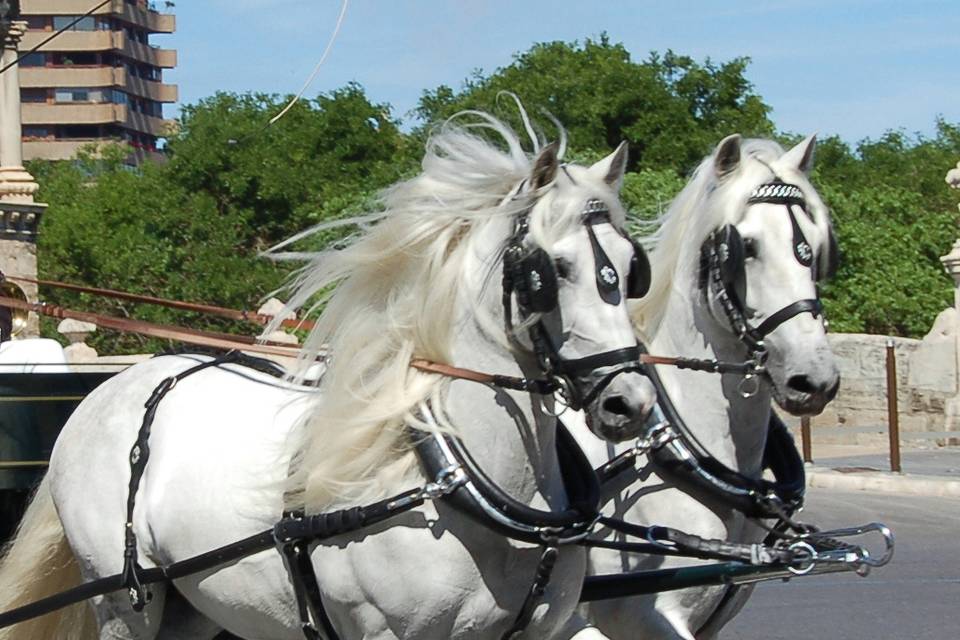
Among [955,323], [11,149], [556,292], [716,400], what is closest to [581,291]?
[556,292]

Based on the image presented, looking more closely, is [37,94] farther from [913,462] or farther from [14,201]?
[913,462]

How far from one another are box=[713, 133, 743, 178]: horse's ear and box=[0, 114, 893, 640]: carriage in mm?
14

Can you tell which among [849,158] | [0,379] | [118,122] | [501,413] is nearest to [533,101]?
[849,158]

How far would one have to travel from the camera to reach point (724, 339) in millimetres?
5832

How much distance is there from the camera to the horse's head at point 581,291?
436 centimetres

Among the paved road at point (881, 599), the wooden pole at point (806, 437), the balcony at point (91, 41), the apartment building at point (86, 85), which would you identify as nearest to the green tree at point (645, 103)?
the wooden pole at point (806, 437)

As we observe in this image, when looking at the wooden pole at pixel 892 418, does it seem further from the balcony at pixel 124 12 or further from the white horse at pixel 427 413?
the balcony at pixel 124 12

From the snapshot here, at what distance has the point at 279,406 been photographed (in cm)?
524

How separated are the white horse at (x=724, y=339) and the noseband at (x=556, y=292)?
103 cm

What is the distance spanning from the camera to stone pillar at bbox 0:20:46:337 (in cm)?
2639

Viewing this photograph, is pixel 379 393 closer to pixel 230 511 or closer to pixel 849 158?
pixel 230 511

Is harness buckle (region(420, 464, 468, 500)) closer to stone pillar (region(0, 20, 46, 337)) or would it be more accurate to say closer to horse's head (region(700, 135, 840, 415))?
horse's head (region(700, 135, 840, 415))

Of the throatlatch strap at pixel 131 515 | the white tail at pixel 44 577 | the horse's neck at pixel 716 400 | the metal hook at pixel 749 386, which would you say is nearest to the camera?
the throatlatch strap at pixel 131 515

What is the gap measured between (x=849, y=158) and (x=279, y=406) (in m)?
49.3
